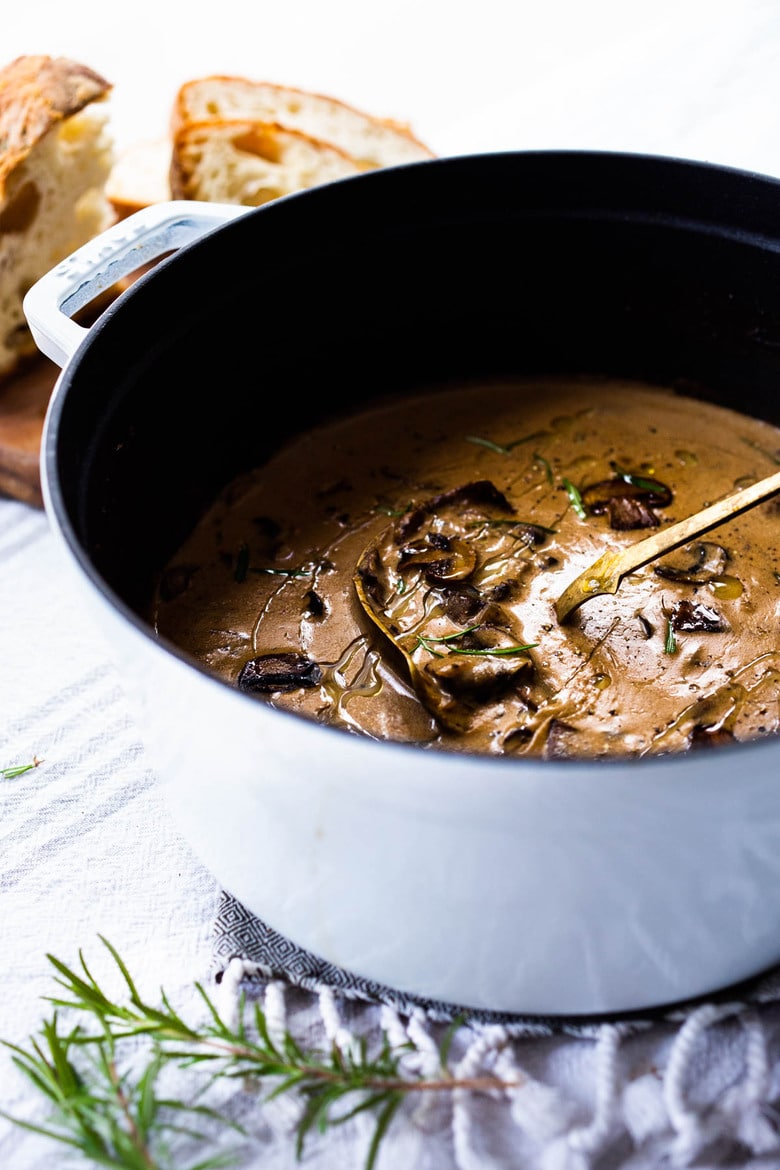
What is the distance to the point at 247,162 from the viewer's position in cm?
232

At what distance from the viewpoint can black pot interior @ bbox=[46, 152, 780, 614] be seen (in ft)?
5.91

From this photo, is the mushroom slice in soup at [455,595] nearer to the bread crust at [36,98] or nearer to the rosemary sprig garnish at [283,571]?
the rosemary sprig garnish at [283,571]

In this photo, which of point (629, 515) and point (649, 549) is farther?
point (629, 515)

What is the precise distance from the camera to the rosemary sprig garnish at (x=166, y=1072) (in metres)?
1.23

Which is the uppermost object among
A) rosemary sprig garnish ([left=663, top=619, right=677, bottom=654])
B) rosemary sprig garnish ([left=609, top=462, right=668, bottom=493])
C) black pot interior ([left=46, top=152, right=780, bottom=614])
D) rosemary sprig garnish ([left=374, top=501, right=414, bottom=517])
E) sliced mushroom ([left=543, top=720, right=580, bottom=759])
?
black pot interior ([left=46, top=152, right=780, bottom=614])

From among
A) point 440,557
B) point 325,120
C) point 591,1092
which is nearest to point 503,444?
point 440,557

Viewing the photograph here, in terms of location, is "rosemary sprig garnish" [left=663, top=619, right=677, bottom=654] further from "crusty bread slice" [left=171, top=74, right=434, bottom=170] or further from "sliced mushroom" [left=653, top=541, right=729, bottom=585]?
"crusty bread slice" [left=171, top=74, right=434, bottom=170]

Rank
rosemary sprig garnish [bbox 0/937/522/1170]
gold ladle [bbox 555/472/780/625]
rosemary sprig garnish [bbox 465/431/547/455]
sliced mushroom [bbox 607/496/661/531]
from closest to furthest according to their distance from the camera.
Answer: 1. rosemary sprig garnish [bbox 0/937/522/1170]
2. gold ladle [bbox 555/472/780/625]
3. sliced mushroom [bbox 607/496/661/531]
4. rosemary sprig garnish [bbox 465/431/547/455]

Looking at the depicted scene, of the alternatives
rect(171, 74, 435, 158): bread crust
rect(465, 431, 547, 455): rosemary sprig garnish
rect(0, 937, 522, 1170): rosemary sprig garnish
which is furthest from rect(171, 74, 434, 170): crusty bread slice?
rect(0, 937, 522, 1170): rosemary sprig garnish

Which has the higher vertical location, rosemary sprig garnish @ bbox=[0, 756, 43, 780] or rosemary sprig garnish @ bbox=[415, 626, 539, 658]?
rosemary sprig garnish @ bbox=[415, 626, 539, 658]

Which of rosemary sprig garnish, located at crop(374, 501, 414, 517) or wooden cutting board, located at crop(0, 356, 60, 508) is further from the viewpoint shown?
wooden cutting board, located at crop(0, 356, 60, 508)

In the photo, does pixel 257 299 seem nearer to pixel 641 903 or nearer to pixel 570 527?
pixel 570 527

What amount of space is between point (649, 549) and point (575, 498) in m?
0.31

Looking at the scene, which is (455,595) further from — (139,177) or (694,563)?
(139,177)
